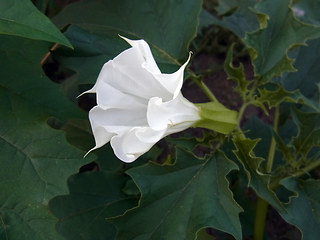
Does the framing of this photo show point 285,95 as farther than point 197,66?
No

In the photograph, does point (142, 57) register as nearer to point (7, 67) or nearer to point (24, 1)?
point (24, 1)

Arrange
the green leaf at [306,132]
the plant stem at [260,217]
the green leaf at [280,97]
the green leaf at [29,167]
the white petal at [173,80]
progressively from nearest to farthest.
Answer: the white petal at [173,80] → the green leaf at [29,167] → the green leaf at [280,97] → the green leaf at [306,132] → the plant stem at [260,217]

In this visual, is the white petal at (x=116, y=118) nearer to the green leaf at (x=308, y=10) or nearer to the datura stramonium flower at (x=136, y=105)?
the datura stramonium flower at (x=136, y=105)

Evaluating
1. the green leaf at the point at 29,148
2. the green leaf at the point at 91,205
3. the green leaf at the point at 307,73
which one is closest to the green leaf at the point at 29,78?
the green leaf at the point at 29,148

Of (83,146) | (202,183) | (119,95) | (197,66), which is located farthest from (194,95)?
(119,95)

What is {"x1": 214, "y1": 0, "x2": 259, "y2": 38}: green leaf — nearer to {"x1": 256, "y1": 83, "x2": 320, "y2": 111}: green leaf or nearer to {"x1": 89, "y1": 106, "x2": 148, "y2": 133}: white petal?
{"x1": 256, "y1": 83, "x2": 320, "y2": 111}: green leaf
